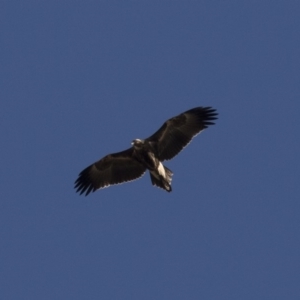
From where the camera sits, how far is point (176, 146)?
31359 millimetres

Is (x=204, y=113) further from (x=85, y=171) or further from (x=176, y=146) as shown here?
(x=85, y=171)

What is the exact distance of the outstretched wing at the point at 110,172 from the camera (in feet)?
105

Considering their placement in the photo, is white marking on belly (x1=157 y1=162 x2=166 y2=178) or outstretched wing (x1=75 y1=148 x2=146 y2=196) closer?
white marking on belly (x1=157 y1=162 x2=166 y2=178)

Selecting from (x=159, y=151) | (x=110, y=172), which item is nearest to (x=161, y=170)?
(x=159, y=151)

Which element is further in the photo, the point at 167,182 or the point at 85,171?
the point at 85,171

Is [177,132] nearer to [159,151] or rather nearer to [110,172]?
[159,151]

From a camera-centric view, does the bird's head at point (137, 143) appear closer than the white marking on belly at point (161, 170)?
No

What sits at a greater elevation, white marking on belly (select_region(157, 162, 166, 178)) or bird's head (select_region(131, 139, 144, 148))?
bird's head (select_region(131, 139, 144, 148))

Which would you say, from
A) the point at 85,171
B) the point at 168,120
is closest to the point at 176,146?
the point at 168,120

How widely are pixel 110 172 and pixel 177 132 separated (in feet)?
8.67

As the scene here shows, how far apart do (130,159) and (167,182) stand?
6.08 ft

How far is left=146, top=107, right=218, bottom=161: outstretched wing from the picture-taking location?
103 ft

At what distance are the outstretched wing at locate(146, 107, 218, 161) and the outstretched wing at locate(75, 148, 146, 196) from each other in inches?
36.3

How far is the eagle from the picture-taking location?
1221 inches
